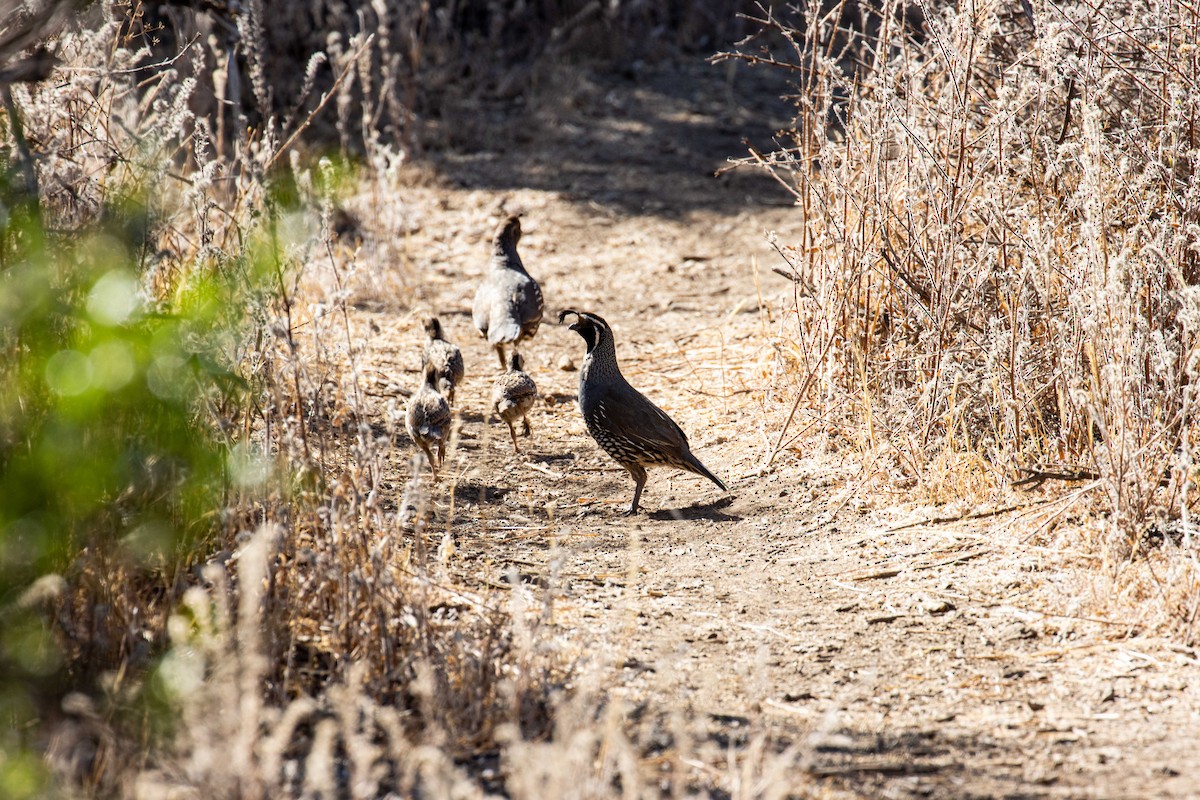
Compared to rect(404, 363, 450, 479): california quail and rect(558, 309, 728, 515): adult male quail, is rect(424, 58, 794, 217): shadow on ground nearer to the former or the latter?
rect(558, 309, 728, 515): adult male quail

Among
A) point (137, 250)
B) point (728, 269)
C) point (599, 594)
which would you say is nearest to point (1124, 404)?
point (599, 594)

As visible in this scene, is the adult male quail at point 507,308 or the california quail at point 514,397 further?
the adult male quail at point 507,308

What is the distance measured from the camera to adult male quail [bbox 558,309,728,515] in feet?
19.1

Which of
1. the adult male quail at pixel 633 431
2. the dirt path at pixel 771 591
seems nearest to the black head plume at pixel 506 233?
the dirt path at pixel 771 591

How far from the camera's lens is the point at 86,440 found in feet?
10.8

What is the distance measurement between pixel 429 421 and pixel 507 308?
1837 mm

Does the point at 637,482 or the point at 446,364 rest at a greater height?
the point at 446,364

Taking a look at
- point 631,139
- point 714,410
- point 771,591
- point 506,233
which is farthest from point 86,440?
point 631,139

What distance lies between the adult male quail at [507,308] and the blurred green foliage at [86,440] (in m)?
3.78

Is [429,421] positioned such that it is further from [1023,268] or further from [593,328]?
[1023,268]

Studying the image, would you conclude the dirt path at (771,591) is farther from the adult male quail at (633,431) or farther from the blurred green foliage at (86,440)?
the blurred green foliage at (86,440)

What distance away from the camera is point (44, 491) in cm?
311

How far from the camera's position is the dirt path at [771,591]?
347 cm

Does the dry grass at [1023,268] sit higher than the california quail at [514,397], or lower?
higher
